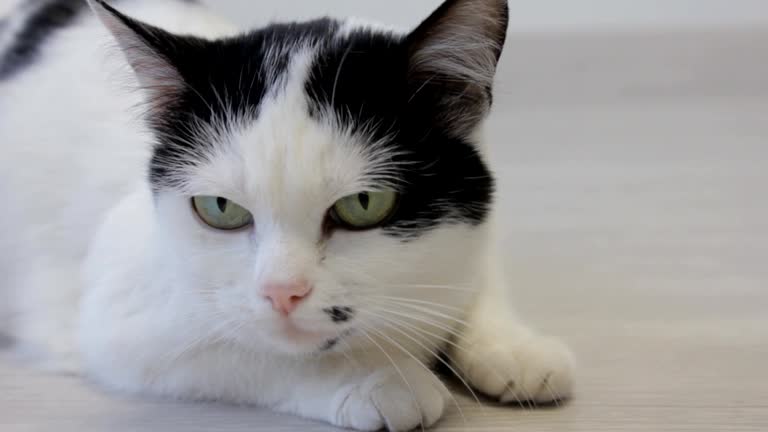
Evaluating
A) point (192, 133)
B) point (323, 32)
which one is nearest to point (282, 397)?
point (192, 133)

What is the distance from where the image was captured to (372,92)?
1.05m

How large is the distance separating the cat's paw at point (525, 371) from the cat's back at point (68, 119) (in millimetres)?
584

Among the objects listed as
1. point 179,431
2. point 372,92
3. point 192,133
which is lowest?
point 179,431

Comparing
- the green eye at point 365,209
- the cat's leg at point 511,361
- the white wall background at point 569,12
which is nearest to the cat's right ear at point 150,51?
the green eye at point 365,209

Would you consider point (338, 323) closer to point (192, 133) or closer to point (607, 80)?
point (192, 133)

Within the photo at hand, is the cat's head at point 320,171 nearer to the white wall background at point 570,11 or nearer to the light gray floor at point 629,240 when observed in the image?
the light gray floor at point 629,240

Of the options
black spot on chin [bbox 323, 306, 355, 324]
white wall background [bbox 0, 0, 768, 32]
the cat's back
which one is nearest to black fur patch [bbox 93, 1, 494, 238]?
black spot on chin [bbox 323, 306, 355, 324]

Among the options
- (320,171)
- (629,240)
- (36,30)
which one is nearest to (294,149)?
(320,171)

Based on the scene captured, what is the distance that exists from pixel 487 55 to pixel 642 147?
6.02ft

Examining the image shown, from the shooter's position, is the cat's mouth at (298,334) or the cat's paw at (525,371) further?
the cat's paw at (525,371)

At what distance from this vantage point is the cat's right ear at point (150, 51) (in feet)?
3.44

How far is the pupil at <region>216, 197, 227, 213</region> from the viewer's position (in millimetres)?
1037

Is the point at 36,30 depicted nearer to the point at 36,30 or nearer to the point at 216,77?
the point at 36,30

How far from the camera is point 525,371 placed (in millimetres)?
1168
